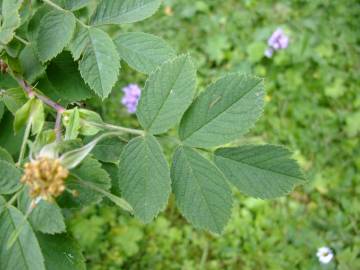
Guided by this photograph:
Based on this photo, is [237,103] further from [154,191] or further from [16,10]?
[16,10]

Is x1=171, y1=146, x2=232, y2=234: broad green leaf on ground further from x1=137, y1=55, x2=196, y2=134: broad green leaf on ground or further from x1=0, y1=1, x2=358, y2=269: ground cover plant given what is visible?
x1=137, y1=55, x2=196, y2=134: broad green leaf on ground

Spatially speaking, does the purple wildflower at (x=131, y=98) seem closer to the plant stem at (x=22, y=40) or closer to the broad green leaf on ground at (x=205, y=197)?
the plant stem at (x=22, y=40)

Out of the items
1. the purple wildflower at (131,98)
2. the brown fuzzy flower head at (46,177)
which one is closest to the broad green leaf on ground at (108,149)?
the brown fuzzy flower head at (46,177)

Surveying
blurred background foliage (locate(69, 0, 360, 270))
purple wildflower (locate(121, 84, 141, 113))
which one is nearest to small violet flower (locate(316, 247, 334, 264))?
blurred background foliage (locate(69, 0, 360, 270))

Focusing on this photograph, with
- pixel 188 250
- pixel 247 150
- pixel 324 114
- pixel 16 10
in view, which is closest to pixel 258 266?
pixel 188 250

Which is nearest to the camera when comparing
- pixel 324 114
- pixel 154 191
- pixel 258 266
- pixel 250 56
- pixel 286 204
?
pixel 154 191

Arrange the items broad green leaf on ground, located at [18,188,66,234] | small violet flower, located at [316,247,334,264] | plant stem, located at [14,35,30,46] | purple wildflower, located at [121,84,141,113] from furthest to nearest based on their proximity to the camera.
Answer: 1. purple wildflower, located at [121,84,141,113]
2. small violet flower, located at [316,247,334,264]
3. plant stem, located at [14,35,30,46]
4. broad green leaf on ground, located at [18,188,66,234]
